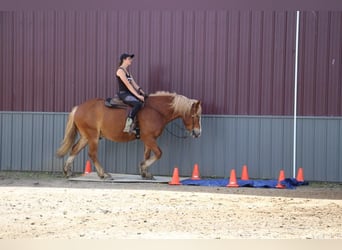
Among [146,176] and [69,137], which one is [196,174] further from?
[69,137]

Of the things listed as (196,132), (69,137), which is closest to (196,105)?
(196,132)

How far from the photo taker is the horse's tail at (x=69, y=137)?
12125 mm

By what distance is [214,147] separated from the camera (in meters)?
12.7

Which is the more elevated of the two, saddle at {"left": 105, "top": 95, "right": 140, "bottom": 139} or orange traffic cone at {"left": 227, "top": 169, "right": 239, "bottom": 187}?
saddle at {"left": 105, "top": 95, "right": 140, "bottom": 139}

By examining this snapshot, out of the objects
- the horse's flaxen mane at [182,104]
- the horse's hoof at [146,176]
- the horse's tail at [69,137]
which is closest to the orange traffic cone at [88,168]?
the horse's tail at [69,137]

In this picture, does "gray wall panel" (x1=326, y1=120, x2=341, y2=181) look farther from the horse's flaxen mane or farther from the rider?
the rider

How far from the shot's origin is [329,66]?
1225cm

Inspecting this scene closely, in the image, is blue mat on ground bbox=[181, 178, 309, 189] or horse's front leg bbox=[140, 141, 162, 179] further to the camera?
horse's front leg bbox=[140, 141, 162, 179]

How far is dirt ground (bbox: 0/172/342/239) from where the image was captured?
7.01 m

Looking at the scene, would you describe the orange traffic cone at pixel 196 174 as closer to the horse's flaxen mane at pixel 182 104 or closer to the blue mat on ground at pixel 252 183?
the blue mat on ground at pixel 252 183

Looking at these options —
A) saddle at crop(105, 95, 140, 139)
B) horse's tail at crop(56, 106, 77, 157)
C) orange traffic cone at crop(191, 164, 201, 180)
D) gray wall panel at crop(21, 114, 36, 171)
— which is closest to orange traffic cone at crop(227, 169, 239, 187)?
orange traffic cone at crop(191, 164, 201, 180)

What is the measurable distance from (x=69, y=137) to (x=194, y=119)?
2465 millimetres

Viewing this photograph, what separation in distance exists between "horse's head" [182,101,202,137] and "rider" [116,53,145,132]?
0.91 metres

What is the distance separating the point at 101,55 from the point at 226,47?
2551mm
